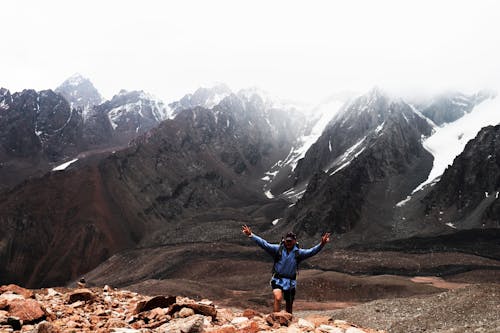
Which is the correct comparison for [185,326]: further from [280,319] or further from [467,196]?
[467,196]

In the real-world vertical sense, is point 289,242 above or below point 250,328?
above

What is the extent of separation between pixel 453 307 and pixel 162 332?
3077cm

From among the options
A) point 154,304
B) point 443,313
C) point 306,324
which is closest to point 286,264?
point 306,324

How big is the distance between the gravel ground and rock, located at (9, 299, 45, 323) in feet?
74.3

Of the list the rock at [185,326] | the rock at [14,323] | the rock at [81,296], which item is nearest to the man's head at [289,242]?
the rock at [185,326]

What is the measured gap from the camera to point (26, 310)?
12.0 m

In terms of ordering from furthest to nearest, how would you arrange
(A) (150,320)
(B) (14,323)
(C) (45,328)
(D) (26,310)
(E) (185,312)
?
(A) (150,320) → (D) (26,310) → (E) (185,312) → (B) (14,323) → (C) (45,328)

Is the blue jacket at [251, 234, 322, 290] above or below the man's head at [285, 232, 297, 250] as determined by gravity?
below

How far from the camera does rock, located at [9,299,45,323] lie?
11.8 metres

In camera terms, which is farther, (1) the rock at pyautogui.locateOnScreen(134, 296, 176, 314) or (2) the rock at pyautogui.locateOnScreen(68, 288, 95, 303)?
(2) the rock at pyautogui.locateOnScreen(68, 288, 95, 303)

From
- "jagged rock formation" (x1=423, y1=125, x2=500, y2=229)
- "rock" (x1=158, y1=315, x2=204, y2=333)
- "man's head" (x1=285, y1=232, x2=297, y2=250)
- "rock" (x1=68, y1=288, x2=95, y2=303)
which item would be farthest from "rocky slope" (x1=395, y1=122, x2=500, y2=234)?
"rock" (x1=158, y1=315, x2=204, y2=333)

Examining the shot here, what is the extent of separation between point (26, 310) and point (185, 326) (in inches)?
178

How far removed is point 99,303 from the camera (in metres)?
15.2

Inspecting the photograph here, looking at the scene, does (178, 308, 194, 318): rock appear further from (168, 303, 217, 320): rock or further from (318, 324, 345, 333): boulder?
(318, 324, 345, 333): boulder
